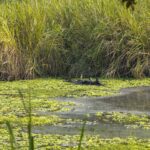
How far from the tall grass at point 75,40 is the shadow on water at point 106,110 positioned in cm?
135

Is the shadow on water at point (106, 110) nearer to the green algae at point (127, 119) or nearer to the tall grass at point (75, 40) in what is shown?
the green algae at point (127, 119)

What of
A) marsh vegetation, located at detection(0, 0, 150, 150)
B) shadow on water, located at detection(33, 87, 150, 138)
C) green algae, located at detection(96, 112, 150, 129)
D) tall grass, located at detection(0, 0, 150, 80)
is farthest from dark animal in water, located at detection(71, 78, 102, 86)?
green algae, located at detection(96, 112, 150, 129)

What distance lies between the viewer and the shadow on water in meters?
6.44

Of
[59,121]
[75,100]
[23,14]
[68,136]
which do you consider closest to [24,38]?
[23,14]

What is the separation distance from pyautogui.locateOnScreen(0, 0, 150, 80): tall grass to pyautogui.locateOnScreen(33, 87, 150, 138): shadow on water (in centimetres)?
135

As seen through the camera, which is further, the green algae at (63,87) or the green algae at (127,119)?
the green algae at (63,87)

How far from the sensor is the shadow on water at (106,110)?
21.1 feet

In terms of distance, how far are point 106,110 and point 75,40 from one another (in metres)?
3.74

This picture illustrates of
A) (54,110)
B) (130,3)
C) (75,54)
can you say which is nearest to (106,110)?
(54,110)

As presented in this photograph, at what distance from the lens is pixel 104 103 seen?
8.29 meters

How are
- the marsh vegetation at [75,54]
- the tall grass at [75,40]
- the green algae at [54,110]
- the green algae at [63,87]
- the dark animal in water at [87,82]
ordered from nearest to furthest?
the green algae at [54,110] → the marsh vegetation at [75,54] → the green algae at [63,87] → the dark animal in water at [87,82] → the tall grass at [75,40]

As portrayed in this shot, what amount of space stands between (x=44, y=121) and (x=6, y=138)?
0.96 m

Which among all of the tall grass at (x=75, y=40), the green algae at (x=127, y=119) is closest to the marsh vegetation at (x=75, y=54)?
the tall grass at (x=75, y=40)

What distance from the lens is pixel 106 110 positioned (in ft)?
25.4
